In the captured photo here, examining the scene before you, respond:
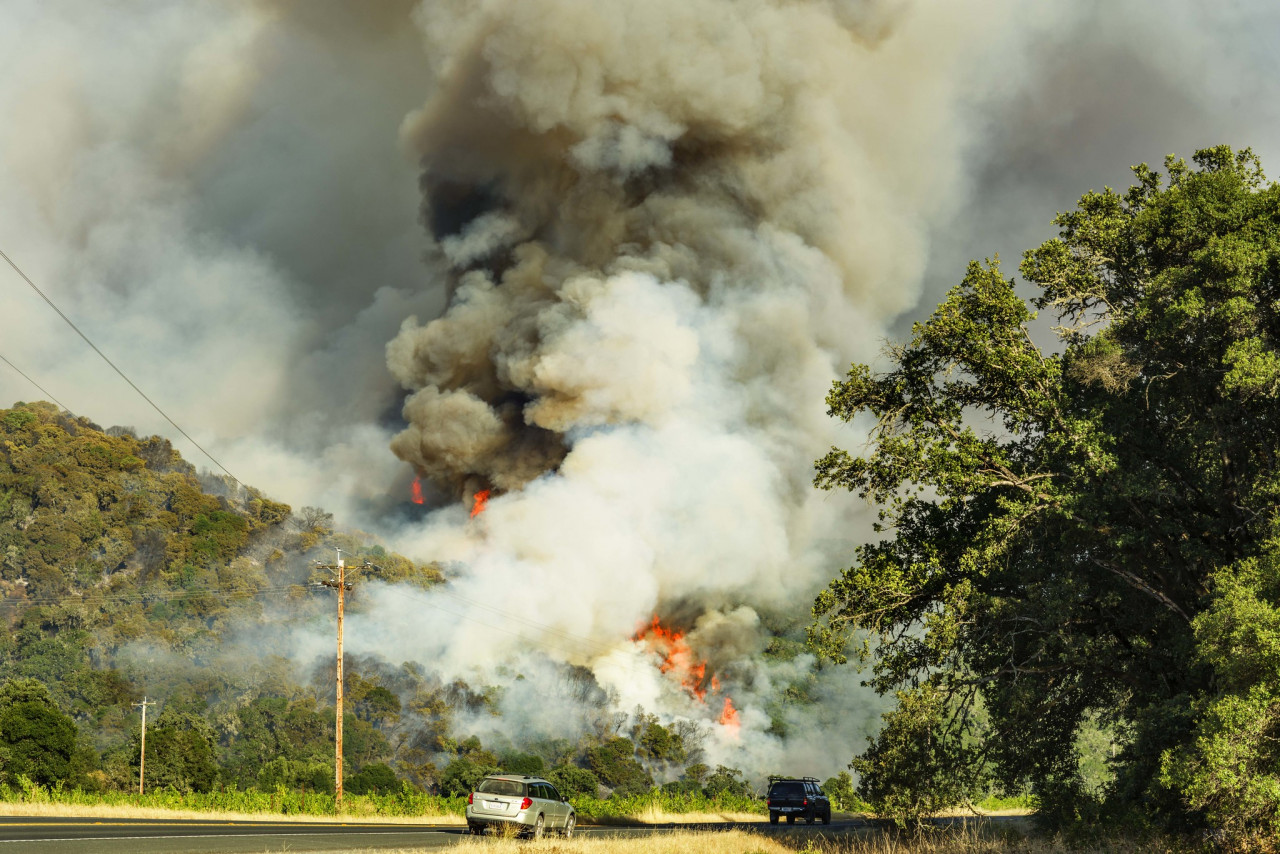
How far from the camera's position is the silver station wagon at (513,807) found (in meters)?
23.8

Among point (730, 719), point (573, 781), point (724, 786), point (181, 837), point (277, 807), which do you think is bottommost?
point (724, 786)

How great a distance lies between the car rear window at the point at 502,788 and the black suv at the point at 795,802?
1841 cm

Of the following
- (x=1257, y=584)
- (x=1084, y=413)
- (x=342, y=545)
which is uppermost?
(x=342, y=545)

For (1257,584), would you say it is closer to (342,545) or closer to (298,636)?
(298,636)

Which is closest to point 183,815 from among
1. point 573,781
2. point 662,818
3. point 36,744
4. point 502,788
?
point 502,788

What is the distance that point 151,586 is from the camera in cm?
11938

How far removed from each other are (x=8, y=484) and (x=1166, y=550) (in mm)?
139139

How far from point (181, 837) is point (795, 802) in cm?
2595

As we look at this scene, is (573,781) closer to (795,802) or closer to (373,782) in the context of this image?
(373,782)

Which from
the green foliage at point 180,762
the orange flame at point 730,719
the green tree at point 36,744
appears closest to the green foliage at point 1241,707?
the green tree at point 36,744

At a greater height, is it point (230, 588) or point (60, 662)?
point (230, 588)

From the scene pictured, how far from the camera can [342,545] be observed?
146125mm

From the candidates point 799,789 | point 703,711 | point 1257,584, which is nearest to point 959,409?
point 1257,584

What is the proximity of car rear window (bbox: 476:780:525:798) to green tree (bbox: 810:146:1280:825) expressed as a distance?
8188 mm
